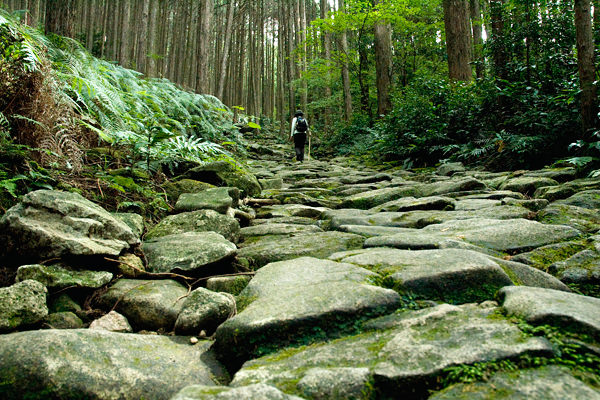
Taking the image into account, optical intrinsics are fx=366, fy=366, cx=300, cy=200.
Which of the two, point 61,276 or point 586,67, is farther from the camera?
point 586,67

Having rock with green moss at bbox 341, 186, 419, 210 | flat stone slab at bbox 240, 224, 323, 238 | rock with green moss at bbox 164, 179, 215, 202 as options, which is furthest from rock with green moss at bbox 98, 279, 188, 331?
rock with green moss at bbox 341, 186, 419, 210

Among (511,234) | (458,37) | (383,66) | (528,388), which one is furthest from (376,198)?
(383,66)

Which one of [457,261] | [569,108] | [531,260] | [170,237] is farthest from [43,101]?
[569,108]

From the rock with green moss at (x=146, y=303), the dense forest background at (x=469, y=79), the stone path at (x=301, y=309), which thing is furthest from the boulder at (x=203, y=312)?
the dense forest background at (x=469, y=79)

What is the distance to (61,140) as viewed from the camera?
330 cm

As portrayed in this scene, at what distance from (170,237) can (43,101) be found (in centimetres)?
171

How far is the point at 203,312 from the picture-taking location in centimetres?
176

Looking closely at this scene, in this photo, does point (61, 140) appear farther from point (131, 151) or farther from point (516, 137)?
point (516, 137)

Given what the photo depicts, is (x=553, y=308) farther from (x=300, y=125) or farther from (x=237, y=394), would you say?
(x=300, y=125)

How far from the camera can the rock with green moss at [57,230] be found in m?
2.00

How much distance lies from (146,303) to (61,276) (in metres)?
0.47

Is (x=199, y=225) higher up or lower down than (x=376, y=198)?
lower down

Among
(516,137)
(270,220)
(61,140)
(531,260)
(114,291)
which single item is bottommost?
(114,291)

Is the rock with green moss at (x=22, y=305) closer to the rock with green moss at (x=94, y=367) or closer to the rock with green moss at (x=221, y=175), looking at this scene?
the rock with green moss at (x=94, y=367)
